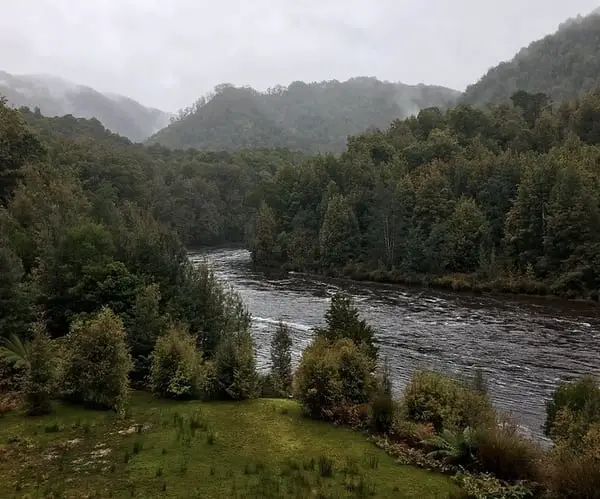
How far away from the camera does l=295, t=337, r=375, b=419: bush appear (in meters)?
17.1

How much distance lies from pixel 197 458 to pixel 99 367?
592cm

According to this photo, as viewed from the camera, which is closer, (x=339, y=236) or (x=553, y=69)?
(x=339, y=236)

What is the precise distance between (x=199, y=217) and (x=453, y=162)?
5851 cm

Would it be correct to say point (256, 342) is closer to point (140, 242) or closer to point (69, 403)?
point (140, 242)

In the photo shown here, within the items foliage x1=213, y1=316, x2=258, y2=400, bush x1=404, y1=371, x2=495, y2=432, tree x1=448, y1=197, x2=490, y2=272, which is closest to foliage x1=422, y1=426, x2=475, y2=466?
bush x1=404, y1=371, x2=495, y2=432

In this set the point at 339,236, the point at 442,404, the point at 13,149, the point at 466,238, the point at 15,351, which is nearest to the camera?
the point at 442,404

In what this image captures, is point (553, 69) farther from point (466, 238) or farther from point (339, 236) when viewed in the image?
point (466, 238)

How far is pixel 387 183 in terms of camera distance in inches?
2803

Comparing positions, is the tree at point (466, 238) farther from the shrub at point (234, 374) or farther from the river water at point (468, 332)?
the shrub at point (234, 374)

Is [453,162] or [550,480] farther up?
[453,162]

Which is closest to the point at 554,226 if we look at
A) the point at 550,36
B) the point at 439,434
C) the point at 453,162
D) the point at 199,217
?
the point at 453,162

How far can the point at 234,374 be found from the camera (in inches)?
746

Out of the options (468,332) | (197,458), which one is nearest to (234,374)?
(197,458)

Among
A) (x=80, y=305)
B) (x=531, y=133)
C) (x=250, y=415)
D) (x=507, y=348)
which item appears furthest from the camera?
(x=531, y=133)
